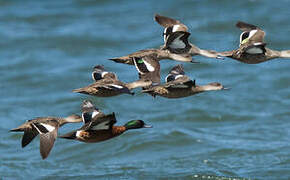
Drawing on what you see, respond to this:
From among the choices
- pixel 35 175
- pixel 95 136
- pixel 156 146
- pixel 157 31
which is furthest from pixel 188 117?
pixel 95 136

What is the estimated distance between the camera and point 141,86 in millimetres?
13258

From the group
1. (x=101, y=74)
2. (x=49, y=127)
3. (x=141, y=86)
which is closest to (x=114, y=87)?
(x=141, y=86)

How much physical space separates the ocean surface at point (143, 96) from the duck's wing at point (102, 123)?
5.45 meters

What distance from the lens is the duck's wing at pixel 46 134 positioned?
11.9 metres

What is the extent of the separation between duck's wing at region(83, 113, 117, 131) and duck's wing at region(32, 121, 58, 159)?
0.53m

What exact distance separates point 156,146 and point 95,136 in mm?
8849

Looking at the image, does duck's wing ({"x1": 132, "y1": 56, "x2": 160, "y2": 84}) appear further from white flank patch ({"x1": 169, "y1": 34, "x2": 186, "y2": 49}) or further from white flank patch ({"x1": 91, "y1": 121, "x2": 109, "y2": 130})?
white flank patch ({"x1": 91, "y1": 121, "x2": 109, "y2": 130})

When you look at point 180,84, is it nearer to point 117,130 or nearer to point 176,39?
point 176,39

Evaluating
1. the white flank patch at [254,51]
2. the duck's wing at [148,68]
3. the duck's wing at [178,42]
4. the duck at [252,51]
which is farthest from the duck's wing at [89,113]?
the white flank patch at [254,51]

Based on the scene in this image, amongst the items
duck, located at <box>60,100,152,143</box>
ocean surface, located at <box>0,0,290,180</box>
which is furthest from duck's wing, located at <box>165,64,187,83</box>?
ocean surface, located at <box>0,0,290,180</box>

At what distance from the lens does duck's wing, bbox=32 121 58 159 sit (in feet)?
39.2

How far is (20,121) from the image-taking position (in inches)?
939

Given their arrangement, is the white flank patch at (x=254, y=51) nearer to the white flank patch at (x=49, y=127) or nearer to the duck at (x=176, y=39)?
the duck at (x=176, y=39)

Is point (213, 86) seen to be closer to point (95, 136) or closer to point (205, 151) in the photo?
point (95, 136)
